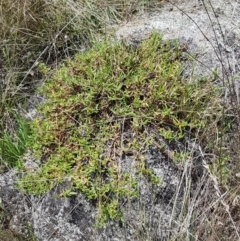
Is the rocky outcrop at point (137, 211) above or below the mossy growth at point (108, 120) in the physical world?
below

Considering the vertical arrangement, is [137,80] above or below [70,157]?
above

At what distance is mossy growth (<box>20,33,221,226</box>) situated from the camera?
2.40 metres

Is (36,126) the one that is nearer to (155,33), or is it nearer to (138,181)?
(138,181)

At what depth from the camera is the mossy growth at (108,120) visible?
7.88 ft

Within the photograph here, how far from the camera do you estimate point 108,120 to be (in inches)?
99.7

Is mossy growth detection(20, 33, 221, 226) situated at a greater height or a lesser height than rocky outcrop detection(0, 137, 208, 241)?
greater

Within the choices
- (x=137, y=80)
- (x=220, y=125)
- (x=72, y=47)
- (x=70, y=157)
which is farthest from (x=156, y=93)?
(x=72, y=47)

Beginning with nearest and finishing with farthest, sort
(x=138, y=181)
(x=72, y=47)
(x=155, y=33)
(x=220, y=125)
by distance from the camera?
(x=138, y=181)
(x=220, y=125)
(x=155, y=33)
(x=72, y=47)

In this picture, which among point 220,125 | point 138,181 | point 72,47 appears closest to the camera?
point 138,181

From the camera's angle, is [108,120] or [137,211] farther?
[108,120]

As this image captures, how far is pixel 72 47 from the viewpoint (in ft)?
10.6

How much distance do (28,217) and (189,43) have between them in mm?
1333

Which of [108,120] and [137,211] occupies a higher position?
[108,120]

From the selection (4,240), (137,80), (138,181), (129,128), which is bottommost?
(4,240)
